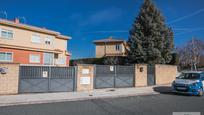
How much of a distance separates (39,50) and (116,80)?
1492 centimetres

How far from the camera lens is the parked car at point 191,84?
41.3ft

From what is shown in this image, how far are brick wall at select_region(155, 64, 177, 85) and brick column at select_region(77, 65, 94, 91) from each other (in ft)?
26.0

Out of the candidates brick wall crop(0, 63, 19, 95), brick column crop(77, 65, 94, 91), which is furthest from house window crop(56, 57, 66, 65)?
brick wall crop(0, 63, 19, 95)

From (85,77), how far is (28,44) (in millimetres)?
14704

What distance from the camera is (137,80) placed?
1680 centimetres

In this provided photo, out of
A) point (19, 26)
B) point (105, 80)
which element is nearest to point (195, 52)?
point (105, 80)

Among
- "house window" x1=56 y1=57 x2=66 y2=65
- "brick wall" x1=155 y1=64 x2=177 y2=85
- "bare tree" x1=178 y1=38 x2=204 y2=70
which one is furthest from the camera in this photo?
"bare tree" x1=178 y1=38 x2=204 y2=70

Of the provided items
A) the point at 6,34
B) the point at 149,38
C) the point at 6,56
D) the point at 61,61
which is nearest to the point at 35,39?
the point at 6,34

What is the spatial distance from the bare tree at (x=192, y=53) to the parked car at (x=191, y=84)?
27036mm

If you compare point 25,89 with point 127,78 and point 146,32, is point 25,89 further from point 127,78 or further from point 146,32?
point 146,32

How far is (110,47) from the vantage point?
38844mm

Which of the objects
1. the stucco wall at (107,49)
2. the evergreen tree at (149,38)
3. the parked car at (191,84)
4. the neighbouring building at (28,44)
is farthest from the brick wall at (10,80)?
the stucco wall at (107,49)

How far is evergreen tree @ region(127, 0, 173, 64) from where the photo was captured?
→ 22.2m

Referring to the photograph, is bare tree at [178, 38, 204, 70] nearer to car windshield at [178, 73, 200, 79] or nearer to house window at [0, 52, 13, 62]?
car windshield at [178, 73, 200, 79]
